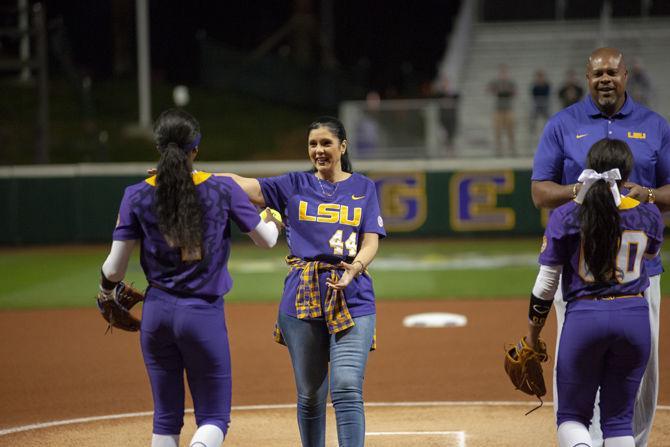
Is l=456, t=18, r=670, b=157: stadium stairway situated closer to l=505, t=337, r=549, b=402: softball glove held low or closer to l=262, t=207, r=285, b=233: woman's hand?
l=505, t=337, r=549, b=402: softball glove held low

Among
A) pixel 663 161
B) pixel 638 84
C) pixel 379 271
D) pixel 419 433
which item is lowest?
pixel 379 271

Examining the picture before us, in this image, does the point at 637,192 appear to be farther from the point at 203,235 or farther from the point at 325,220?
the point at 203,235

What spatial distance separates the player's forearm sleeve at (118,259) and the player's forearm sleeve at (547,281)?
6.54 ft

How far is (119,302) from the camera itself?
5.01 m

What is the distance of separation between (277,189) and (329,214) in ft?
1.09

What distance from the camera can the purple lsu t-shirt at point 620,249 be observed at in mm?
4668

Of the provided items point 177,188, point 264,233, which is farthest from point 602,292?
point 177,188

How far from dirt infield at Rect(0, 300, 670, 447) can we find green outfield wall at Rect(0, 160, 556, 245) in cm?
738

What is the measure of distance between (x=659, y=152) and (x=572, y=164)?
480mm

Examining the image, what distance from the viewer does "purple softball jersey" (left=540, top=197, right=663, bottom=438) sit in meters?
4.64

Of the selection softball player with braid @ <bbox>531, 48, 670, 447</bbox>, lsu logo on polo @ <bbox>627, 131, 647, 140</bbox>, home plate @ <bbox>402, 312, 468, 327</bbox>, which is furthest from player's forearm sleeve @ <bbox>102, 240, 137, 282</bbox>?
home plate @ <bbox>402, 312, 468, 327</bbox>

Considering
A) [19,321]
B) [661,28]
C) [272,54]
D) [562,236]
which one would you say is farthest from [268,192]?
[272,54]

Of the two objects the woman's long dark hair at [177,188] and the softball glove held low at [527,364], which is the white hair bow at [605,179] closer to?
the softball glove held low at [527,364]

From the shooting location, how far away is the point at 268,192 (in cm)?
532
